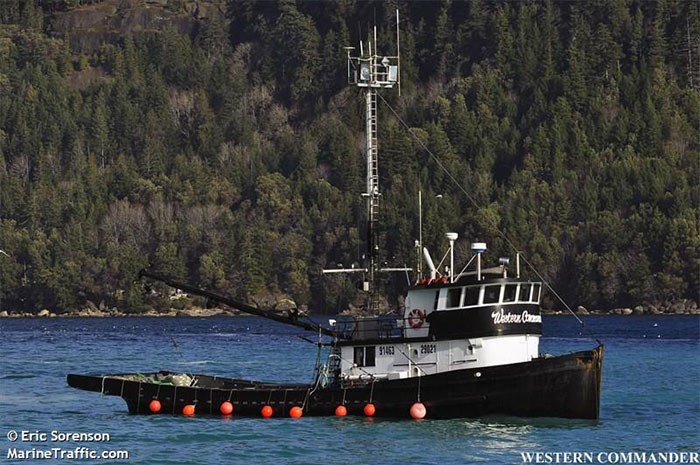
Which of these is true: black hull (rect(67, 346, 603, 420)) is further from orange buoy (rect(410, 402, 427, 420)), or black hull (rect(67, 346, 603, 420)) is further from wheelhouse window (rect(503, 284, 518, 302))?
wheelhouse window (rect(503, 284, 518, 302))

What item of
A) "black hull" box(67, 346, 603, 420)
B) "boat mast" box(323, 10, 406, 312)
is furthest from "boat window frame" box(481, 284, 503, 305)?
"boat mast" box(323, 10, 406, 312)

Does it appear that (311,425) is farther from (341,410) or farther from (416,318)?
(416,318)

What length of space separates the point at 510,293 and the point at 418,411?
5667 millimetres

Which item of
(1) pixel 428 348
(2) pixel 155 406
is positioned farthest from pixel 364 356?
(2) pixel 155 406

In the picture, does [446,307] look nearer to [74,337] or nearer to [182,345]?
[182,345]

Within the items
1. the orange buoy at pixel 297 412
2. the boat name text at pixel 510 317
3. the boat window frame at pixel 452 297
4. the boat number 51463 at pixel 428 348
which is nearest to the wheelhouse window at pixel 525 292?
the boat name text at pixel 510 317

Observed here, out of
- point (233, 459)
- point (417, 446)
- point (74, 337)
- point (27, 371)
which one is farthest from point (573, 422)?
point (74, 337)

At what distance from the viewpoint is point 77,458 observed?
185 feet

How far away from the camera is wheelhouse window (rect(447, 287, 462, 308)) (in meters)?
59.3

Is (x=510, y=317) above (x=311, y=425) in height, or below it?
above

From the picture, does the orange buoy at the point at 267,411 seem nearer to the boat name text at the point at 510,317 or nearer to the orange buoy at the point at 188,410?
the orange buoy at the point at 188,410

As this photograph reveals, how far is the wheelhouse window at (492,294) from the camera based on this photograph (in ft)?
193

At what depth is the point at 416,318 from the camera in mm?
60594

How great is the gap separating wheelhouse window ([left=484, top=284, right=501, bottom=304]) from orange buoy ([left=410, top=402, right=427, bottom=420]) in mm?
4651
